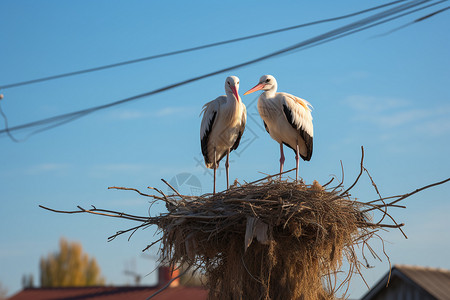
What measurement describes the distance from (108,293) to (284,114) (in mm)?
17834

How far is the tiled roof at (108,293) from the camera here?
2317 centimetres

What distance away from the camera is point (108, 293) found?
25.7 m

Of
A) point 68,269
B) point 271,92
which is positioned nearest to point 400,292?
point 271,92

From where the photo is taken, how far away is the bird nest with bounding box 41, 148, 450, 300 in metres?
7.54

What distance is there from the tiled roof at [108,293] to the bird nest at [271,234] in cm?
1437

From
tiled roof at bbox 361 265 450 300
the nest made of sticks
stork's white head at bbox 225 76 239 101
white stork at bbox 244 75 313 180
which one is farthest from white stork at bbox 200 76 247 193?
tiled roof at bbox 361 265 450 300

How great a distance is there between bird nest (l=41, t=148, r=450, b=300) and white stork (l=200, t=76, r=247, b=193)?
1928 millimetres

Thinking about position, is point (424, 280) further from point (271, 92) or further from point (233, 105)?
point (233, 105)

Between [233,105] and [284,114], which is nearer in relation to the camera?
[284,114]

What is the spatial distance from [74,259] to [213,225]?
152 feet

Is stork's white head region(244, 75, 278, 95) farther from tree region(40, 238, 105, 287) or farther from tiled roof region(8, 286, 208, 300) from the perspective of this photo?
tree region(40, 238, 105, 287)

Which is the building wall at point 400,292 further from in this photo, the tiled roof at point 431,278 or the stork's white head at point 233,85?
the stork's white head at point 233,85

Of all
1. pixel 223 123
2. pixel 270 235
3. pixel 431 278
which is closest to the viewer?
pixel 270 235

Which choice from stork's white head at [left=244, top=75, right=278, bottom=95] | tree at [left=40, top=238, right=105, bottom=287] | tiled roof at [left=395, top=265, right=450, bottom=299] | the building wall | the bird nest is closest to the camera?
the bird nest
